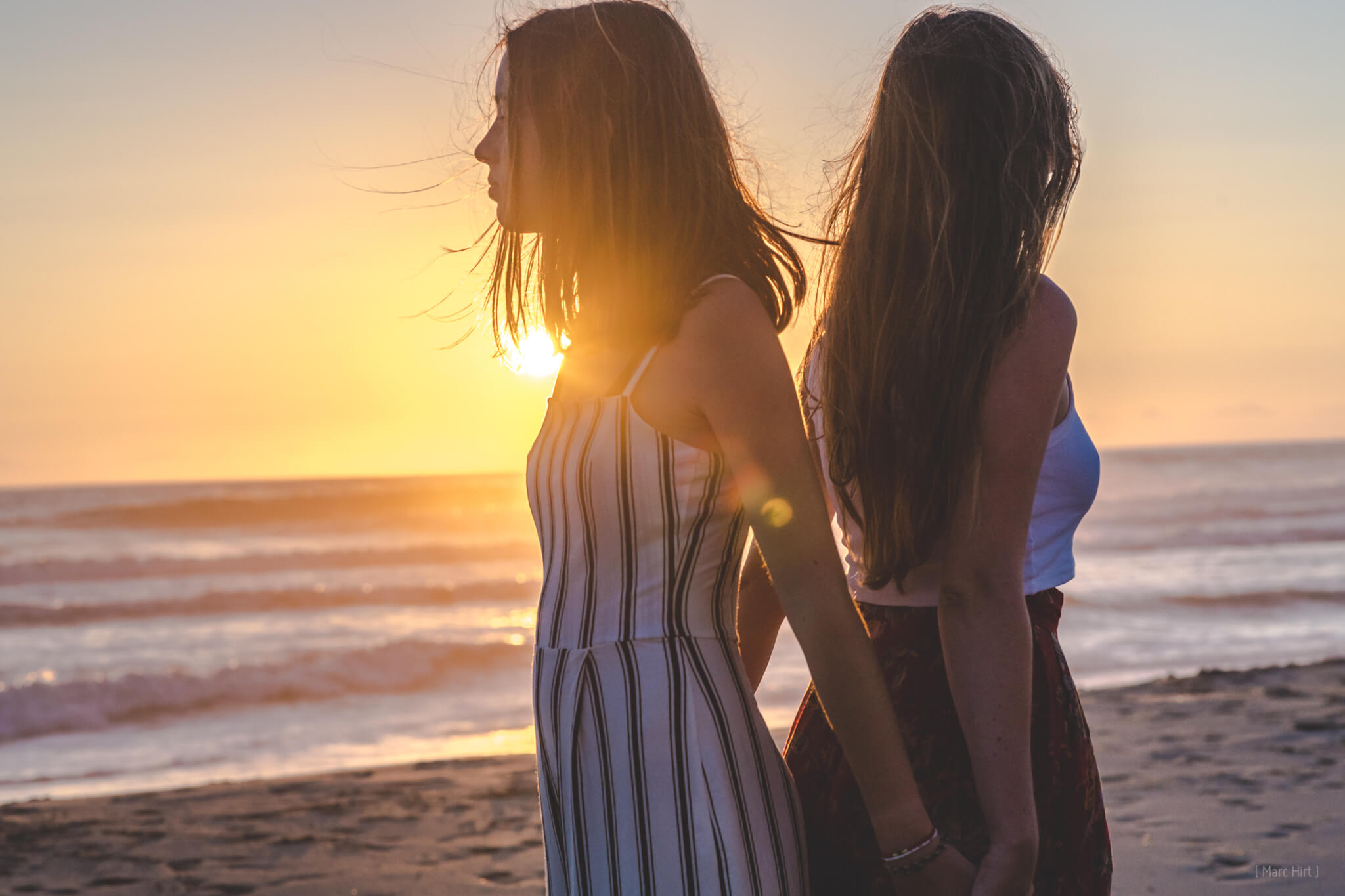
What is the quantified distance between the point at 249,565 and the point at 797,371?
19.7m

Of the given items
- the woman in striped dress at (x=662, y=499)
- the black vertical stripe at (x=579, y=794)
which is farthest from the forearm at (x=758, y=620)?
the black vertical stripe at (x=579, y=794)

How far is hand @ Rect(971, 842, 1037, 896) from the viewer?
1.26 metres

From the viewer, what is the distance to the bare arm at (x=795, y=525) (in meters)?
1.22

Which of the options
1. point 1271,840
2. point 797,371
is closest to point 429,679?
point 1271,840

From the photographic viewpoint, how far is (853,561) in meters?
1.56

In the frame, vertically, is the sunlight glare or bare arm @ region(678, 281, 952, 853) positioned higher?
the sunlight glare

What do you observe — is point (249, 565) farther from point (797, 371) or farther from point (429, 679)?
point (797, 371)

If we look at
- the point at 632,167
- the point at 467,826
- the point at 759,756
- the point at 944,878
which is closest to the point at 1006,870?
the point at 944,878

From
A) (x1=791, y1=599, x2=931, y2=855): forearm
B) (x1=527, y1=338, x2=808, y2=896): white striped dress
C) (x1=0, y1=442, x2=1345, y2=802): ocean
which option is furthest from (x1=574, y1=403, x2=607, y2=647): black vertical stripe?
(x1=0, y1=442, x2=1345, y2=802): ocean

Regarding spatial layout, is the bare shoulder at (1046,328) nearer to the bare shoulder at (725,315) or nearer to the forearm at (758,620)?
the bare shoulder at (725,315)

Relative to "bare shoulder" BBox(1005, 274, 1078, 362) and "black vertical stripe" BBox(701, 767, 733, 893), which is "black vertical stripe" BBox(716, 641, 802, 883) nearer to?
"black vertical stripe" BBox(701, 767, 733, 893)

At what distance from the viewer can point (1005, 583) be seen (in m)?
1.30

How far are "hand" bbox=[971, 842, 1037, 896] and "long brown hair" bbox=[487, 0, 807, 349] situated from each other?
68 cm

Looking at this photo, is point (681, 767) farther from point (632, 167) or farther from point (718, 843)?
point (632, 167)
